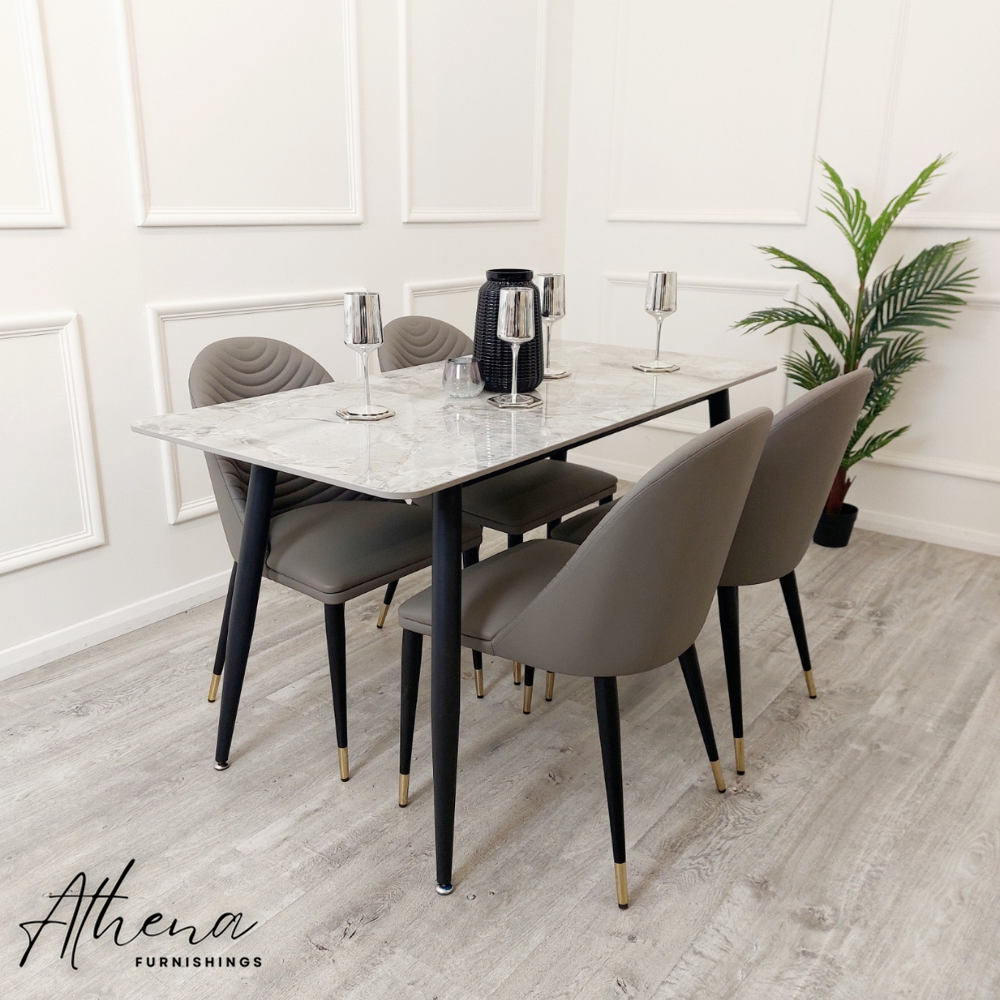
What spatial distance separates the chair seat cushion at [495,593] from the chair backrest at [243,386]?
49 cm

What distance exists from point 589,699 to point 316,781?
Result: 0.70 meters

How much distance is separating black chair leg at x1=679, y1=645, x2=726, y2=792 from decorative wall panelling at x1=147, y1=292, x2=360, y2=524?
159 cm

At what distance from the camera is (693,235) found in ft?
11.8

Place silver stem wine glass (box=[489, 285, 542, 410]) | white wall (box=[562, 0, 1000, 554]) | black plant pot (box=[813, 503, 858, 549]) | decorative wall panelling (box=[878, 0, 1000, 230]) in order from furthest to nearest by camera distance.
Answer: black plant pot (box=[813, 503, 858, 549])
white wall (box=[562, 0, 1000, 554])
decorative wall panelling (box=[878, 0, 1000, 230])
silver stem wine glass (box=[489, 285, 542, 410])

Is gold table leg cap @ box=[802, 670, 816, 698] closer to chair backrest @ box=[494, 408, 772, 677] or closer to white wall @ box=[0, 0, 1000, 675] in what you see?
chair backrest @ box=[494, 408, 772, 677]

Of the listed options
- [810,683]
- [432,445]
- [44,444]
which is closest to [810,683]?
[810,683]

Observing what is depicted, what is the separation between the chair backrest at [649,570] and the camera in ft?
4.40

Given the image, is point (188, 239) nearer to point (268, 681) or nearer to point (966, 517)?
point (268, 681)

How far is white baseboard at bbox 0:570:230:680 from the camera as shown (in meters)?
2.31

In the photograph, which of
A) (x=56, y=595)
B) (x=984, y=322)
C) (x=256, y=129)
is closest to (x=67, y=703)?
(x=56, y=595)

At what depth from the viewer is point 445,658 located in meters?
1.50

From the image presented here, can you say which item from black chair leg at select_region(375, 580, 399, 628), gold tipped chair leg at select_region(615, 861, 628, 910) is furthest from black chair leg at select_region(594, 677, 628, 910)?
black chair leg at select_region(375, 580, 399, 628)

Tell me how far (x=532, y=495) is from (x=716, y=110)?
2053 mm

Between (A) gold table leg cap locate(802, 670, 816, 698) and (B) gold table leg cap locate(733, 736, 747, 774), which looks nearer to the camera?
(B) gold table leg cap locate(733, 736, 747, 774)
